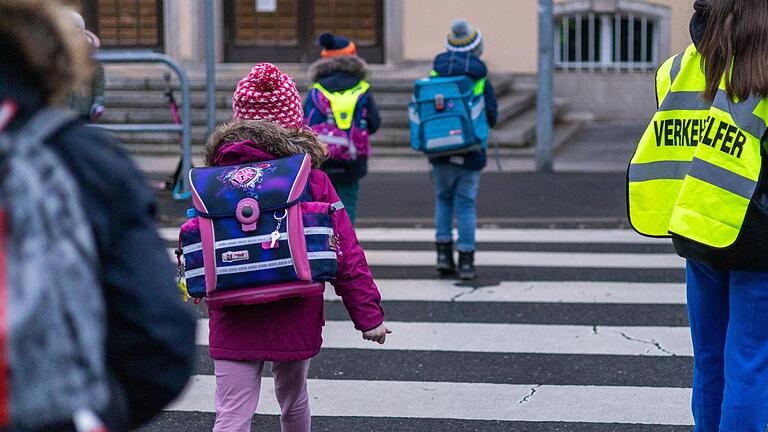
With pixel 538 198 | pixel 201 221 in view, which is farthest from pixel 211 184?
pixel 538 198

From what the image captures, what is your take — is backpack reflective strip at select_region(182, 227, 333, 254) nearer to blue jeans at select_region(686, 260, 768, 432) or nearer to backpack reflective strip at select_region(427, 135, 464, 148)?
blue jeans at select_region(686, 260, 768, 432)

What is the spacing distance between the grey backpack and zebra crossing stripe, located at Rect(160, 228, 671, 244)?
7727 millimetres

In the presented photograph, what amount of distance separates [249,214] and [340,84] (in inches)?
161

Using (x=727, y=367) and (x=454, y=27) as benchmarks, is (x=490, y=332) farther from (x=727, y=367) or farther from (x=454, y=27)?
(x=727, y=367)

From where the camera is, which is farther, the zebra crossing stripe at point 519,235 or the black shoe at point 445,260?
the zebra crossing stripe at point 519,235

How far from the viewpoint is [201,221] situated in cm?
A: 349

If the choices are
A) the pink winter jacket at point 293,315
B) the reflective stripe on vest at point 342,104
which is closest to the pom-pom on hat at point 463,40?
the reflective stripe on vest at point 342,104

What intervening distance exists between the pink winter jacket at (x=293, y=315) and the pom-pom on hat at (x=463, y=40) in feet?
13.5

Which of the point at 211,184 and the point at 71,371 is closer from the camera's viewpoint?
the point at 71,371

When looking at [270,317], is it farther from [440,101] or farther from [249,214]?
[440,101]

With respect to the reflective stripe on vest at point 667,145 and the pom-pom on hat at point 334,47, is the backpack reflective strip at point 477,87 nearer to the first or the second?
the pom-pom on hat at point 334,47

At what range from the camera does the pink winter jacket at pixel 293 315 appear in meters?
3.54

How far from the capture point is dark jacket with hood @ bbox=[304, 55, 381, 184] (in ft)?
24.3

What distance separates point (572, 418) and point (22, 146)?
11.6ft
